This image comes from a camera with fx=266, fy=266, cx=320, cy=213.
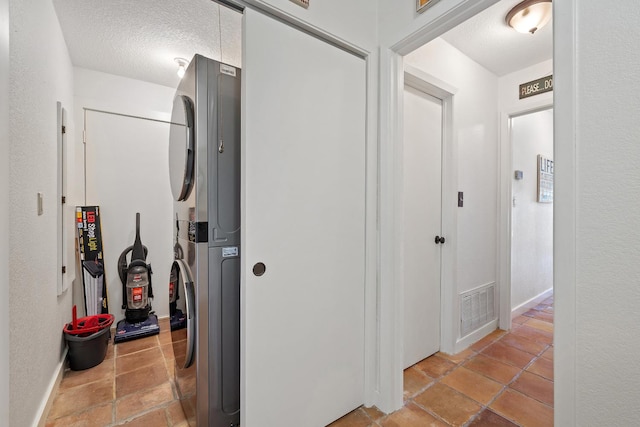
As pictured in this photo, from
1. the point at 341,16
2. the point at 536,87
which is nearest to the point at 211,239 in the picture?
the point at 341,16

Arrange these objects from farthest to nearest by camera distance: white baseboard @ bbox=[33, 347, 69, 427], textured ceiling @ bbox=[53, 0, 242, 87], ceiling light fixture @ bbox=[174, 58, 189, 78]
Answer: ceiling light fixture @ bbox=[174, 58, 189, 78], textured ceiling @ bbox=[53, 0, 242, 87], white baseboard @ bbox=[33, 347, 69, 427]

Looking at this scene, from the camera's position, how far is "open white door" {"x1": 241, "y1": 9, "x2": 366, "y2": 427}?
3.98 feet

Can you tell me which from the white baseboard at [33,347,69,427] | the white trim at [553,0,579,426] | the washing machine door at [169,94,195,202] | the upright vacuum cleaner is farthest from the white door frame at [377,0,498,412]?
the upright vacuum cleaner

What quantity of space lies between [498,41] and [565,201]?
2015 millimetres

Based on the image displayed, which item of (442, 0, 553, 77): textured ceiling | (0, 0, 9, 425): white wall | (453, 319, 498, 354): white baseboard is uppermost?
(442, 0, 553, 77): textured ceiling

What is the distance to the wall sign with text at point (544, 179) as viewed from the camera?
3.43 metres

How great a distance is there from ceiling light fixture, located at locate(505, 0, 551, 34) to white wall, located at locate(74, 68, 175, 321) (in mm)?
3390

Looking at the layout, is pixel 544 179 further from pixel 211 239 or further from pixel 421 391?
pixel 211 239

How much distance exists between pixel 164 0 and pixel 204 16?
0.26 m

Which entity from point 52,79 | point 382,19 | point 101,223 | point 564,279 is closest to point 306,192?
point 564,279

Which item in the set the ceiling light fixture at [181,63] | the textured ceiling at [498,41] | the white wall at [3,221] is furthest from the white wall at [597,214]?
the ceiling light fixture at [181,63]

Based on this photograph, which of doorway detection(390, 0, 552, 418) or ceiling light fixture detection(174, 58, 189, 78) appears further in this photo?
ceiling light fixture detection(174, 58, 189, 78)

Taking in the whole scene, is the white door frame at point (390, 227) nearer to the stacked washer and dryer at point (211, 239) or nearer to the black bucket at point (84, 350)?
the stacked washer and dryer at point (211, 239)

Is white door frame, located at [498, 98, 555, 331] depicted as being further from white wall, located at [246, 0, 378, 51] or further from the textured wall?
the textured wall
